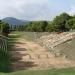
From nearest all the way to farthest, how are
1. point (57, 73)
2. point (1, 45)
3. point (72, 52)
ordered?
1. point (57, 73)
2. point (72, 52)
3. point (1, 45)

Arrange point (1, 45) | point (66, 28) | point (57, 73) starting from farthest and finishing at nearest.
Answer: point (66, 28) → point (1, 45) → point (57, 73)

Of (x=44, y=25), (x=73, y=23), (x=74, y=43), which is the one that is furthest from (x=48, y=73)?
(x=44, y=25)

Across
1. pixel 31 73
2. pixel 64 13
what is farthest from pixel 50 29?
pixel 31 73

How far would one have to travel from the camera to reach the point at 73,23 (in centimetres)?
9494

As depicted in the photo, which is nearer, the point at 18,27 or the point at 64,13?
the point at 64,13

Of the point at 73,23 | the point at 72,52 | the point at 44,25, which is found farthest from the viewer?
the point at 44,25

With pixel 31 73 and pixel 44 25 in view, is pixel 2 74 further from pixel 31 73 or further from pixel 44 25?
pixel 44 25

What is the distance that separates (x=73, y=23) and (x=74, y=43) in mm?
55791

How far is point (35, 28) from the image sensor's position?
14812 centimetres

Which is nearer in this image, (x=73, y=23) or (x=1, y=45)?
(x=1, y=45)

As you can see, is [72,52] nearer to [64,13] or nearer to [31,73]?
[31,73]

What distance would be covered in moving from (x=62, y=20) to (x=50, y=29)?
11.3 meters

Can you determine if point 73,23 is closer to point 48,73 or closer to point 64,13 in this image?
point 64,13

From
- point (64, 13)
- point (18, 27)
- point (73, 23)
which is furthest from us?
point (18, 27)
